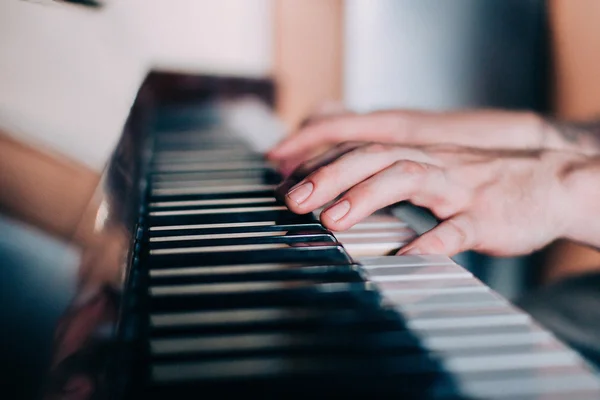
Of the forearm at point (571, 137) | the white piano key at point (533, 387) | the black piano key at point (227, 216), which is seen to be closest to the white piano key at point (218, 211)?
the black piano key at point (227, 216)

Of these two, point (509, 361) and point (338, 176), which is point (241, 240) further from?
point (509, 361)

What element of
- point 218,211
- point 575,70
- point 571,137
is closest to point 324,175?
point 218,211

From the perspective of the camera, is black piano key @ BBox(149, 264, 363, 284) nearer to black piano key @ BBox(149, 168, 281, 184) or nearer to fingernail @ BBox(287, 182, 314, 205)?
fingernail @ BBox(287, 182, 314, 205)


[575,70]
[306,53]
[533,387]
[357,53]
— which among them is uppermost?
[306,53]

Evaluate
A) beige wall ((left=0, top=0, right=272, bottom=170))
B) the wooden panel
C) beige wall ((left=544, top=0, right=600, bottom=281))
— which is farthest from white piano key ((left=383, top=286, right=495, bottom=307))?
the wooden panel

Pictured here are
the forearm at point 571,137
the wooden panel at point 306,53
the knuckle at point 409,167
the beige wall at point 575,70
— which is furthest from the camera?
the wooden panel at point 306,53

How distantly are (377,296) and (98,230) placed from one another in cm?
21

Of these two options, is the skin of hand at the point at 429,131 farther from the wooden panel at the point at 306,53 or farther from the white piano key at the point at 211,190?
the wooden panel at the point at 306,53

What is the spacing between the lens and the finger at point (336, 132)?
2.96ft

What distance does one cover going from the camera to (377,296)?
422 mm

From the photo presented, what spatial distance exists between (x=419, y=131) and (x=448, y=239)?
458mm

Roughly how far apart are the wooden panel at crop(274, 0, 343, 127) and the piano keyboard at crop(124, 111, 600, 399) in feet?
5.21

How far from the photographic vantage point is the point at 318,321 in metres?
0.38

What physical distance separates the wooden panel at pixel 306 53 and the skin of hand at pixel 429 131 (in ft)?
3.20
